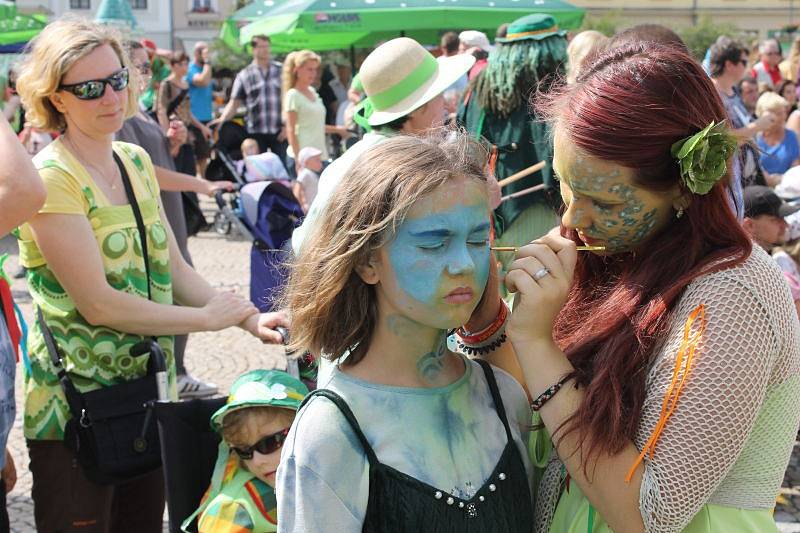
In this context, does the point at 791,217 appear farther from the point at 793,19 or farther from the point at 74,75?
the point at 793,19

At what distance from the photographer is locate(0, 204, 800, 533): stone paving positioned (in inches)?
179

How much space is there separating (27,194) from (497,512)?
1584mm

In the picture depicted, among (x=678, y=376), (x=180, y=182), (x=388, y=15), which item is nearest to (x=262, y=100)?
(x=388, y=15)

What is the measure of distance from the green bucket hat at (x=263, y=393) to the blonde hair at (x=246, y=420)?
2 cm

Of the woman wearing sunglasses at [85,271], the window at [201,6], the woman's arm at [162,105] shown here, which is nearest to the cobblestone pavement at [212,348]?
the woman wearing sunglasses at [85,271]

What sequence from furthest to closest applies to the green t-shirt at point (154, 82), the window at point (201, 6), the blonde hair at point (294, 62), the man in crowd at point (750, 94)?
the window at point (201, 6) < the man in crowd at point (750, 94) < the blonde hair at point (294, 62) < the green t-shirt at point (154, 82)

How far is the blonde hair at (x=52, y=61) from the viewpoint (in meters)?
3.16

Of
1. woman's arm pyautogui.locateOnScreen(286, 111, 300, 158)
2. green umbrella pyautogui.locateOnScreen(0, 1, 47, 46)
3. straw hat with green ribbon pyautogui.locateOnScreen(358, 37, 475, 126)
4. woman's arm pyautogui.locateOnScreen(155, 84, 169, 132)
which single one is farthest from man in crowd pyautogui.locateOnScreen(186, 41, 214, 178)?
straw hat with green ribbon pyautogui.locateOnScreen(358, 37, 475, 126)

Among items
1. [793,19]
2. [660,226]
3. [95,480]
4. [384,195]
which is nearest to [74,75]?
[95,480]

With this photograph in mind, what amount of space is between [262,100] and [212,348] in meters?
4.99

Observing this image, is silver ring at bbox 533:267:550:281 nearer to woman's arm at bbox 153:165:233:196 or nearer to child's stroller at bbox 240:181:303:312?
woman's arm at bbox 153:165:233:196

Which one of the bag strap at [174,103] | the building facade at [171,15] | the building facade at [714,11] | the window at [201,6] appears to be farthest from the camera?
the window at [201,6]

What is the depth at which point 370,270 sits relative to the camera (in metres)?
1.77

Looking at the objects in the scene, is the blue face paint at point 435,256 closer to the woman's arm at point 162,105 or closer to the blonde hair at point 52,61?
the blonde hair at point 52,61
